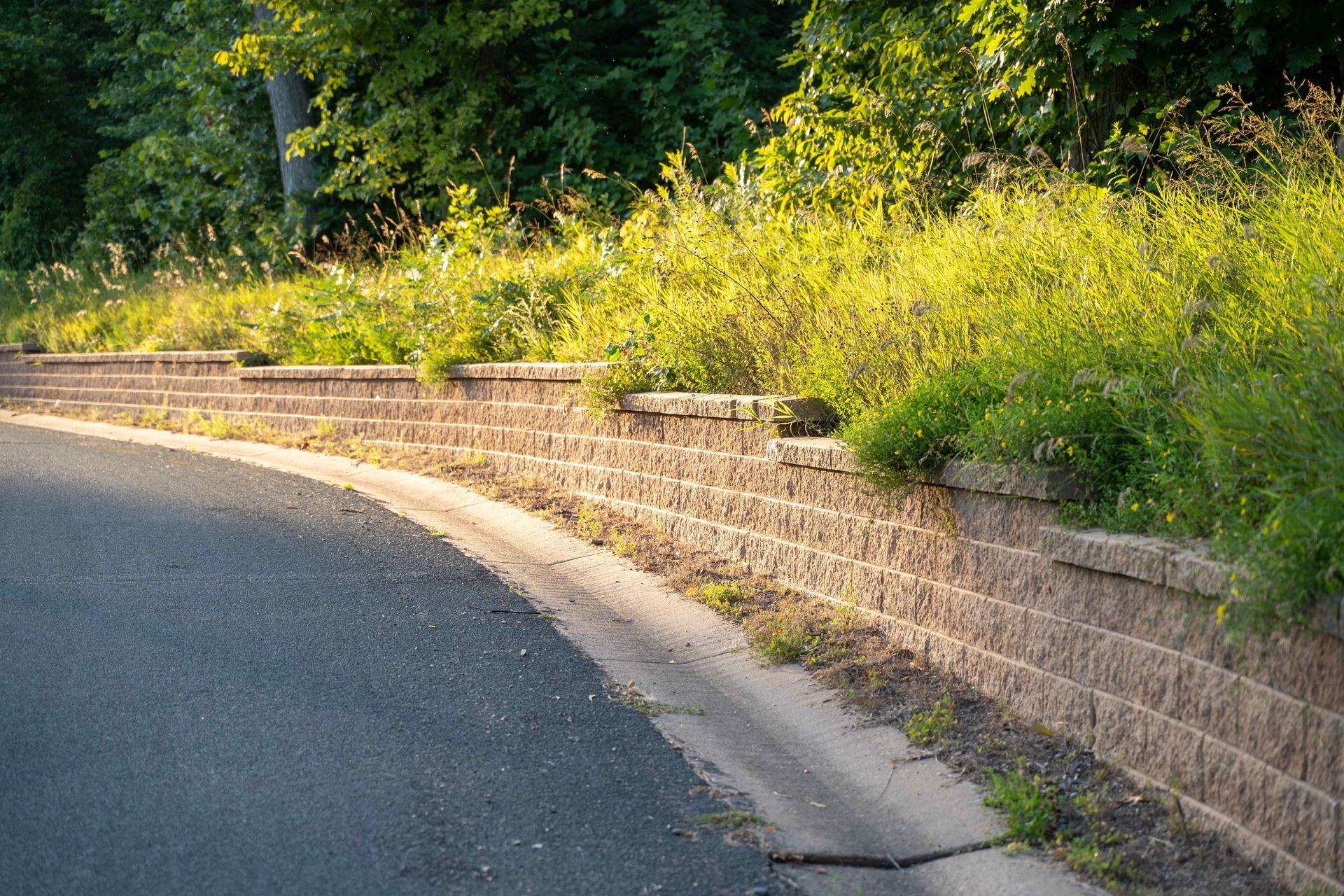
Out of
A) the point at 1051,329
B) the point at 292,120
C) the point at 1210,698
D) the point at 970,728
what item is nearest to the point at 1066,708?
the point at 970,728

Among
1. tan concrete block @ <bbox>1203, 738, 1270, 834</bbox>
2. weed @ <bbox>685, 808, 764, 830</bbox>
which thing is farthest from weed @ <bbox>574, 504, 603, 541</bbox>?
tan concrete block @ <bbox>1203, 738, 1270, 834</bbox>

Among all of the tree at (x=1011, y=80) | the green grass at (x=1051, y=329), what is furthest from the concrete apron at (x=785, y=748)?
the tree at (x=1011, y=80)

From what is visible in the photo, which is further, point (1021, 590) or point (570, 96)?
point (570, 96)

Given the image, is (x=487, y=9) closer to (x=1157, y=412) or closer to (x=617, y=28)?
(x=617, y=28)

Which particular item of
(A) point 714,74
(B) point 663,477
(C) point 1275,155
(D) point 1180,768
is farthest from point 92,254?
(D) point 1180,768

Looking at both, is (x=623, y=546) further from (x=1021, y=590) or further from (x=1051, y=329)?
(x=1021, y=590)

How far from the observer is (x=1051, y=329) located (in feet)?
16.5

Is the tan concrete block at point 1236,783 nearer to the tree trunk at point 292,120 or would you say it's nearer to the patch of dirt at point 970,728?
the patch of dirt at point 970,728

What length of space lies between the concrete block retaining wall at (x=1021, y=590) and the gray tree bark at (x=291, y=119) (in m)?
12.5

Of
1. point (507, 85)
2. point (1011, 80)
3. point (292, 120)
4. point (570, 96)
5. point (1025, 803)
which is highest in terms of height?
point (507, 85)

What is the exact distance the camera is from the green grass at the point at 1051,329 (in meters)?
3.60

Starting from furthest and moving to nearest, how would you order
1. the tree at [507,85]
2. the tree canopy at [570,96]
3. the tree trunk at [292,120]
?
1. the tree trunk at [292,120]
2. the tree at [507,85]
3. the tree canopy at [570,96]

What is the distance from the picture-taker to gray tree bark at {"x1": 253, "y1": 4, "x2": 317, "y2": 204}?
19.6 meters

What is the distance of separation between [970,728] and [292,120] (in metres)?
18.1
